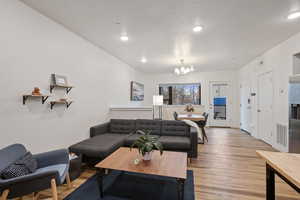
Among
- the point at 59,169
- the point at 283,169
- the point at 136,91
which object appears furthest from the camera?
the point at 136,91

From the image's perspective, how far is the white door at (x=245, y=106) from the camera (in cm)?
534

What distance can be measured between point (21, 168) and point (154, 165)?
5.02 ft

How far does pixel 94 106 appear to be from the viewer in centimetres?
353

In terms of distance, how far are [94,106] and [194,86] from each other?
5.15 metres

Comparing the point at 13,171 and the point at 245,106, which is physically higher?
the point at 245,106

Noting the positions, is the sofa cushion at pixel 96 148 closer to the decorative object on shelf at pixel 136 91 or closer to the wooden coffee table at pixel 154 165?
the wooden coffee table at pixel 154 165

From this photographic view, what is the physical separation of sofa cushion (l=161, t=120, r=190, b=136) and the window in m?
3.84

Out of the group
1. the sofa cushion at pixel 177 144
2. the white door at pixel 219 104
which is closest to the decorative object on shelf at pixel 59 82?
the sofa cushion at pixel 177 144

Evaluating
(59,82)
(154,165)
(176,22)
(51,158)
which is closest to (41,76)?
(59,82)

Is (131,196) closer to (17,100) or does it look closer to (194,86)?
(17,100)

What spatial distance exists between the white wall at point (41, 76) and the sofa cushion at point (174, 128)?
5.70 ft

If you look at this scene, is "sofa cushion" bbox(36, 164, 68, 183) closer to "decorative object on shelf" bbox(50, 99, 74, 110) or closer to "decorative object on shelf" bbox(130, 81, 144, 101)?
"decorative object on shelf" bbox(50, 99, 74, 110)

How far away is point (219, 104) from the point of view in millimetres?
6773

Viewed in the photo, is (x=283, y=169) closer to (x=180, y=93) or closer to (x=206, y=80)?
(x=206, y=80)
